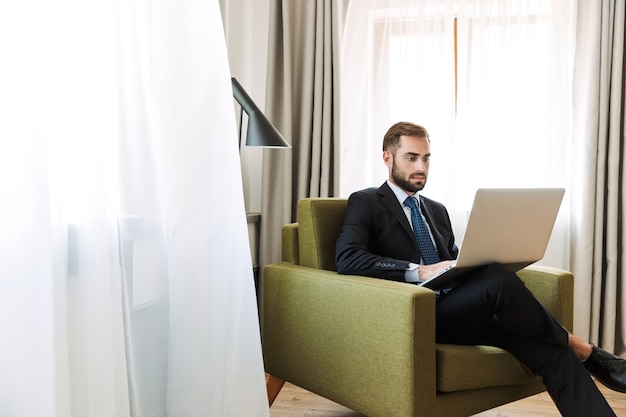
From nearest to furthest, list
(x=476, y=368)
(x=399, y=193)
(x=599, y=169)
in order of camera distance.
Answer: (x=476, y=368) < (x=399, y=193) < (x=599, y=169)

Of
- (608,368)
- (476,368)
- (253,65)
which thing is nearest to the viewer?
(476,368)

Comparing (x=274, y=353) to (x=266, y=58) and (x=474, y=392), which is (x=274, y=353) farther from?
(x=266, y=58)

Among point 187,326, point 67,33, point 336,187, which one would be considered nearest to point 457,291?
point 187,326

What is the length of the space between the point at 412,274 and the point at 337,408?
0.74 meters

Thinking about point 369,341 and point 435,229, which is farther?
point 435,229

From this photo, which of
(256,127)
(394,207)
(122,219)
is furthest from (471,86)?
(122,219)

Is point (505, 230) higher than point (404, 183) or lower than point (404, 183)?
lower

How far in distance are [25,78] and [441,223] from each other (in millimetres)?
1781

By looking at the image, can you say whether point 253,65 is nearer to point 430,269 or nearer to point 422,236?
point 422,236

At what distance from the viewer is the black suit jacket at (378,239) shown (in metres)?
2.08

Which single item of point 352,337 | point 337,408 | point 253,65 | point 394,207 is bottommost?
point 337,408

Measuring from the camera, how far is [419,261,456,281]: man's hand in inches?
80.5

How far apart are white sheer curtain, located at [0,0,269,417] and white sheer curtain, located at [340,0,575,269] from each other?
1.57 m

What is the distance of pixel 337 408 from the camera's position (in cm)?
247
